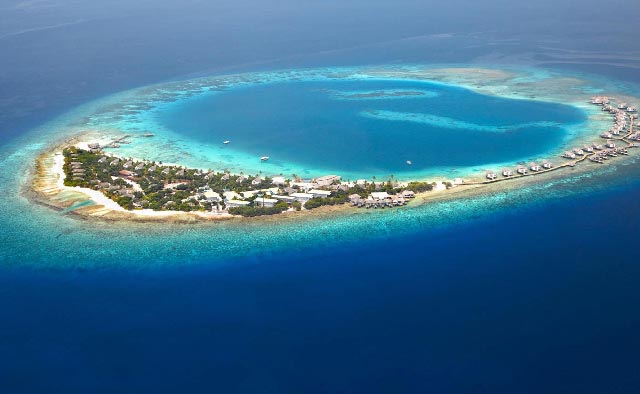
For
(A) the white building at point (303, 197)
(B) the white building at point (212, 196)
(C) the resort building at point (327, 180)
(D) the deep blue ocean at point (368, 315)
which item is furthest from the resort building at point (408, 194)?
(B) the white building at point (212, 196)

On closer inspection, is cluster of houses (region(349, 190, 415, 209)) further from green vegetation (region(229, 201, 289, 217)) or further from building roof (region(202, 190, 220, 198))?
building roof (region(202, 190, 220, 198))

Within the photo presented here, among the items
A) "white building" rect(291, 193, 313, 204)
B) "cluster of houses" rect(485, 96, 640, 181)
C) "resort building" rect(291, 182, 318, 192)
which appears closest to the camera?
"white building" rect(291, 193, 313, 204)

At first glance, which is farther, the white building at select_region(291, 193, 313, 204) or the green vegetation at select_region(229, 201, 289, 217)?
the white building at select_region(291, 193, 313, 204)

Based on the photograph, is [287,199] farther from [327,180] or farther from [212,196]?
[212,196]

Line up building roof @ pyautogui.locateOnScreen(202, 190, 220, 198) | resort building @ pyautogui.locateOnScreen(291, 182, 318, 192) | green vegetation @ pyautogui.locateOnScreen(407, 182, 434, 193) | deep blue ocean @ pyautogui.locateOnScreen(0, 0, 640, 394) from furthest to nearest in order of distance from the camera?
resort building @ pyautogui.locateOnScreen(291, 182, 318, 192) < green vegetation @ pyautogui.locateOnScreen(407, 182, 434, 193) < building roof @ pyautogui.locateOnScreen(202, 190, 220, 198) < deep blue ocean @ pyautogui.locateOnScreen(0, 0, 640, 394)

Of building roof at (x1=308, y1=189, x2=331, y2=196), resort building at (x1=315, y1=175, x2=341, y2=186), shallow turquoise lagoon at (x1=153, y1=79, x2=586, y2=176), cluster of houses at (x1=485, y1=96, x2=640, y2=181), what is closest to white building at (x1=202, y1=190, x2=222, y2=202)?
building roof at (x1=308, y1=189, x2=331, y2=196)

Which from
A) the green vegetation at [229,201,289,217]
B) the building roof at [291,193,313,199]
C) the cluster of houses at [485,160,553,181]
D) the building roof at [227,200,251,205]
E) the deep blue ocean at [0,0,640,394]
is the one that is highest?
the building roof at [227,200,251,205]

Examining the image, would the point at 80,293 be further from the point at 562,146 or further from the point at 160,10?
the point at 160,10

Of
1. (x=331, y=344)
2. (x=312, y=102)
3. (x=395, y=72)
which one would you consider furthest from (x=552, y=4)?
(x=331, y=344)

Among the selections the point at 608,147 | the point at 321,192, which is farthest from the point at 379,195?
the point at 608,147
